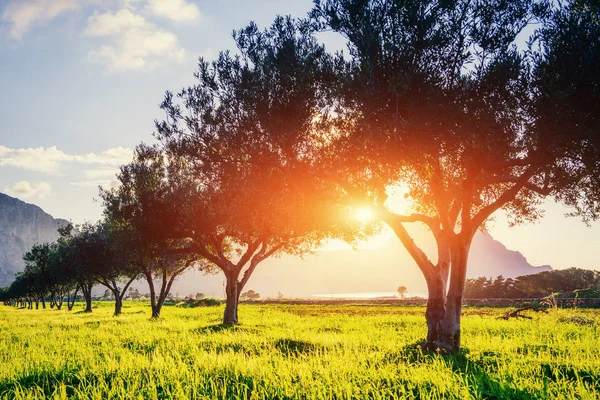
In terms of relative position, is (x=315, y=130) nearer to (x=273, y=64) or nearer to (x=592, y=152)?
(x=273, y=64)

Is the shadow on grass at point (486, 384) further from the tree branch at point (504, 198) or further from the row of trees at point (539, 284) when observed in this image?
the row of trees at point (539, 284)

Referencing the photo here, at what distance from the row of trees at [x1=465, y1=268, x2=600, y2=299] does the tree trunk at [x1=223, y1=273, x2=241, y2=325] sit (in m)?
54.0

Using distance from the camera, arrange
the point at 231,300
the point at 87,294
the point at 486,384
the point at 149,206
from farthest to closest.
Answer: the point at 87,294 < the point at 231,300 < the point at 149,206 < the point at 486,384

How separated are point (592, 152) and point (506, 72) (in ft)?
11.0

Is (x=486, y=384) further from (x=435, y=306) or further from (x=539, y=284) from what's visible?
(x=539, y=284)

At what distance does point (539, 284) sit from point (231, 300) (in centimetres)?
6131

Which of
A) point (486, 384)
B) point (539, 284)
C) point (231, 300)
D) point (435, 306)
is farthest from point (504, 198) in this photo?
point (539, 284)

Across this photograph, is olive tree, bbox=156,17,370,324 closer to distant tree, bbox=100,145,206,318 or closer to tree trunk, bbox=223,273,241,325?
distant tree, bbox=100,145,206,318

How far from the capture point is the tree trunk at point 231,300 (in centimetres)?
2767

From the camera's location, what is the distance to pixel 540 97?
34.1 feet

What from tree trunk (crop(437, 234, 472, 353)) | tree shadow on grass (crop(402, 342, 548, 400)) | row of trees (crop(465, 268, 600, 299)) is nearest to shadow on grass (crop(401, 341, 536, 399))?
tree shadow on grass (crop(402, 342, 548, 400))

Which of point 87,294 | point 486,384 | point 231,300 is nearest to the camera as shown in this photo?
point 486,384

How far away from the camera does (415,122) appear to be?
10875 mm

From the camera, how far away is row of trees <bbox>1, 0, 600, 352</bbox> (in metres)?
10.6
